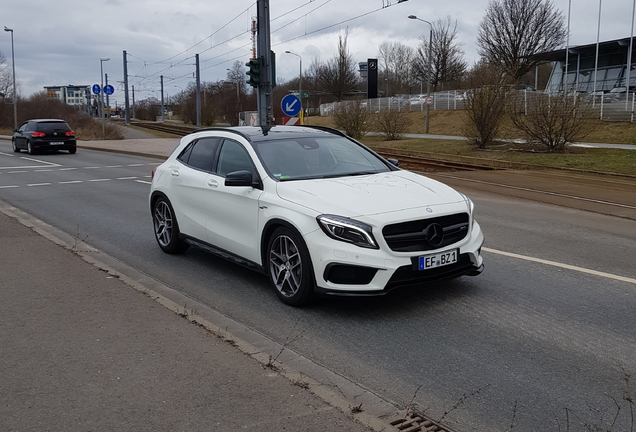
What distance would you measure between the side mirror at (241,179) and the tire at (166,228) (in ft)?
5.67

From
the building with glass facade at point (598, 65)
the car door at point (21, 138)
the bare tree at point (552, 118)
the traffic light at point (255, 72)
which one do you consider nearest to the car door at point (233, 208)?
the traffic light at point (255, 72)

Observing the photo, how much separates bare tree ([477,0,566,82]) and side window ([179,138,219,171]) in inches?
1989

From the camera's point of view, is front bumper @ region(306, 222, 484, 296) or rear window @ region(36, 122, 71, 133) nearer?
front bumper @ region(306, 222, 484, 296)

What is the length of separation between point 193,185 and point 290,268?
1990 mm

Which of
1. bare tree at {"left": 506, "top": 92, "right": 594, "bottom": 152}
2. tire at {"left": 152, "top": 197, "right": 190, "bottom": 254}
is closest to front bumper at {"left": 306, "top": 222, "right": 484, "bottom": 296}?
tire at {"left": 152, "top": 197, "right": 190, "bottom": 254}

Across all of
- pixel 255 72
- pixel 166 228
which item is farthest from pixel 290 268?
pixel 255 72

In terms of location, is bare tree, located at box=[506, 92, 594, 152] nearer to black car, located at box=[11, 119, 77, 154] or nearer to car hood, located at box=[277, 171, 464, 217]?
car hood, located at box=[277, 171, 464, 217]

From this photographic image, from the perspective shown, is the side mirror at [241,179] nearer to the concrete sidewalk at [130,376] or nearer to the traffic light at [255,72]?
the concrete sidewalk at [130,376]

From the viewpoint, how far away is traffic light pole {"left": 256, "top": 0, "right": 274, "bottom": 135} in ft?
62.4

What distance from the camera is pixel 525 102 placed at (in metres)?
24.7

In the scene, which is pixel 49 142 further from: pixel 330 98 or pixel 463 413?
pixel 330 98

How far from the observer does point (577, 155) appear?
22391 millimetres

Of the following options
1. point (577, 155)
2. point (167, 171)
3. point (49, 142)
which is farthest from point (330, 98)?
point (167, 171)

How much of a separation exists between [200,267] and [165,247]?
83cm
